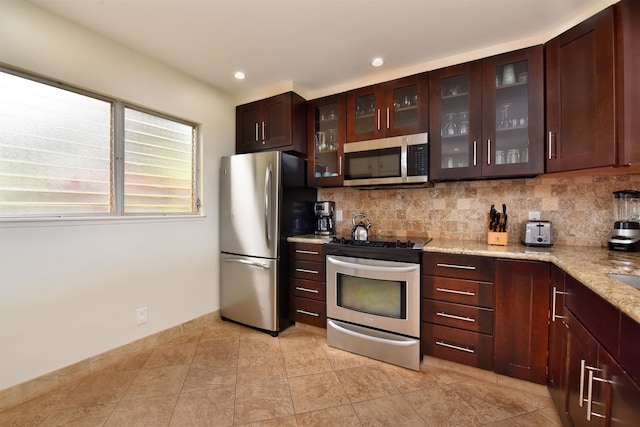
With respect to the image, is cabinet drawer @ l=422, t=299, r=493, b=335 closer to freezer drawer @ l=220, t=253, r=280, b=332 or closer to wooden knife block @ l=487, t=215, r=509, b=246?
wooden knife block @ l=487, t=215, r=509, b=246

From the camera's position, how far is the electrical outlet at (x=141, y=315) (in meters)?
2.23

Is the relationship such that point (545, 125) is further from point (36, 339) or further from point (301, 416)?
point (36, 339)

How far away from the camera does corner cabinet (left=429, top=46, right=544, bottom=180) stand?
75.4 inches

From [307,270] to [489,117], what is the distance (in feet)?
6.37

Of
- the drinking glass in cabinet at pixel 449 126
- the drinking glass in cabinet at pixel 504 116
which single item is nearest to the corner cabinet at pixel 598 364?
the drinking glass in cabinet at pixel 504 116

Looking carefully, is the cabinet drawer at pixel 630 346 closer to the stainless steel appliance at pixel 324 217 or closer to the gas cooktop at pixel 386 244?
the gas cooktop at pixel 386 244

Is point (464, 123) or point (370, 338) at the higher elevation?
point (464, 123)

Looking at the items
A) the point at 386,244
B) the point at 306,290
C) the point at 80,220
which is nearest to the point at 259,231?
the point at 306,290

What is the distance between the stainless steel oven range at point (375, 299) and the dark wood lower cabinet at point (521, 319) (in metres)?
0.51

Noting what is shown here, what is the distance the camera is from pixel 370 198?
2875mm

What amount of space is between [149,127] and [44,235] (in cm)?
113

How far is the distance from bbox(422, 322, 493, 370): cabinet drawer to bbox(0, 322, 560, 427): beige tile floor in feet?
0.45

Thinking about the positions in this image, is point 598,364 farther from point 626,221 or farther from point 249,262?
point 249,262

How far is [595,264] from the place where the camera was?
4.53 ft
